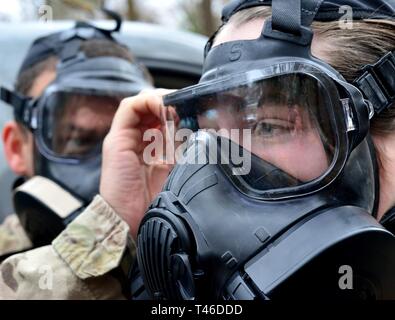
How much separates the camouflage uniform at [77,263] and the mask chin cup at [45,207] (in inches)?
12.4

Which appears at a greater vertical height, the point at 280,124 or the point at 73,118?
the point at 280,124

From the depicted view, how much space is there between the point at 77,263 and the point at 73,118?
845 mm

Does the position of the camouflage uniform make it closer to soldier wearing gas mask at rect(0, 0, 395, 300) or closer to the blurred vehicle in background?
soldier wearing gas mask at rect(0, 0, 395, 300)

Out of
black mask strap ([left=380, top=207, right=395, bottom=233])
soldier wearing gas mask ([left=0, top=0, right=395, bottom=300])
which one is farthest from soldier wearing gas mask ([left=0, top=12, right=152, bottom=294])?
black mask strap ([left=380, top=207, right=395, bottom=233])

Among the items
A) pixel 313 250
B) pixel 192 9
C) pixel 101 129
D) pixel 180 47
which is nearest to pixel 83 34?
pixel 101 129

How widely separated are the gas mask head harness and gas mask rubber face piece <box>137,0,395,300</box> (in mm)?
1014

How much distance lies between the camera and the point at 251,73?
1533 millimetres

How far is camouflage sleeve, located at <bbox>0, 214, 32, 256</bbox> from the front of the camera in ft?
8.86

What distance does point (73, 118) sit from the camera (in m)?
2.68

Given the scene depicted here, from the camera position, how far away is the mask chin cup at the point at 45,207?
242 cm

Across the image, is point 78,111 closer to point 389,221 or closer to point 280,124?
point 280,124

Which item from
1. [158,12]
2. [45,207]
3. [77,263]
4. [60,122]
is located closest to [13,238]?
[45,207]

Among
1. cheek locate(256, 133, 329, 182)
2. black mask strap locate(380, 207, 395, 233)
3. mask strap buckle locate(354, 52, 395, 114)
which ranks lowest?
black mask strap locate(380, 207, 395, 233)

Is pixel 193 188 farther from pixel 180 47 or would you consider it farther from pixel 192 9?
pixel 192 9
